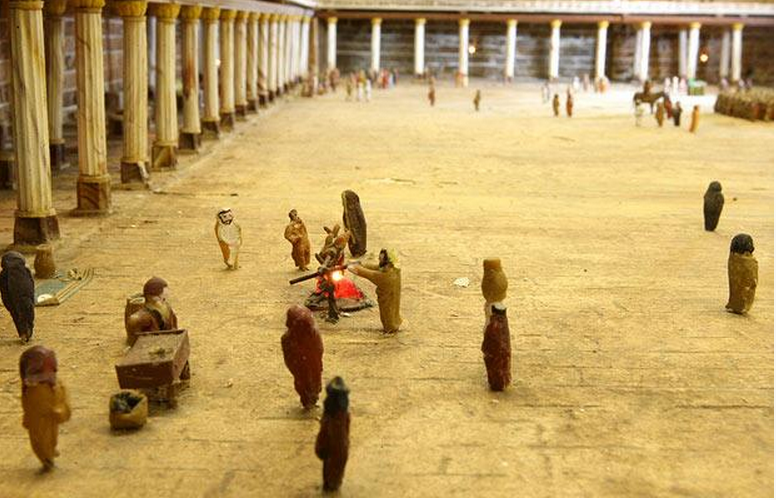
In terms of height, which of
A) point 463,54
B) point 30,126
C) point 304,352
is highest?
point 463,54

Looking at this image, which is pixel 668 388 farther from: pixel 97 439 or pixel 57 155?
pixel 57 155

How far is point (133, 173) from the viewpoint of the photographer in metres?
14.5

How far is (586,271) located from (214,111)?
12.2m

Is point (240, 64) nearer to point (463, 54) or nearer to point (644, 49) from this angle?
point (463, 54)

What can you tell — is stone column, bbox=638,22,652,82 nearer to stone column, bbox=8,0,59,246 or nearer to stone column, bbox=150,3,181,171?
stone column, bbox=150,3,181,171

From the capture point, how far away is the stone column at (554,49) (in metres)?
41.1

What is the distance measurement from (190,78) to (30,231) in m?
7.62

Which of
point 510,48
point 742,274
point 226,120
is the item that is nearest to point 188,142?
point 226,120

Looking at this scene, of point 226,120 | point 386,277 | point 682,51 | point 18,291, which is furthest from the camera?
point 682,51

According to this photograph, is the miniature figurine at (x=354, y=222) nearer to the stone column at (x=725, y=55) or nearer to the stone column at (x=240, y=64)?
the stone column at (x=240, y=64)

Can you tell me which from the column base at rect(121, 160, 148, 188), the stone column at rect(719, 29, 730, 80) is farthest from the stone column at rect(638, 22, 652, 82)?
the column base at rect(121, 160, 148, 188)

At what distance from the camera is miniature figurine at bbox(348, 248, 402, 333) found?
25.1 ft

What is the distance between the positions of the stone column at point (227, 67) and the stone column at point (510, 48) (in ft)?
70.3

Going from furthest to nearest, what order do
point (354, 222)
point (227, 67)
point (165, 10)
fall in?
point (227, 67) < point (165, 10) < point (354, 222)
